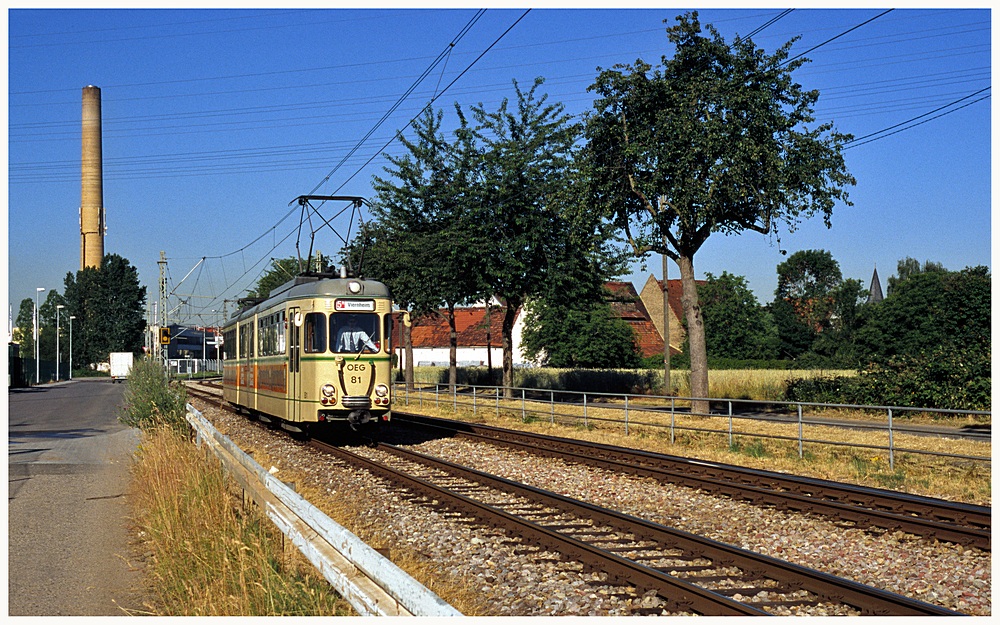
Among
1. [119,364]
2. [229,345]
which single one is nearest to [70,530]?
[229,345]

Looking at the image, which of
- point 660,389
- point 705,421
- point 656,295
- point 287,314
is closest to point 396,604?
point 287,314

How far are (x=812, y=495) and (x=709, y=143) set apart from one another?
13.5 metres

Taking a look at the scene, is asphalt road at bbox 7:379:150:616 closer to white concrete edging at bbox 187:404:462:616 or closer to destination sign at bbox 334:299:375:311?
white concrete edging at bbox 187:404:462:616

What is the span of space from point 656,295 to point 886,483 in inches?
3394

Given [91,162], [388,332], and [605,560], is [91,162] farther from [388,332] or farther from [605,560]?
[605,560]

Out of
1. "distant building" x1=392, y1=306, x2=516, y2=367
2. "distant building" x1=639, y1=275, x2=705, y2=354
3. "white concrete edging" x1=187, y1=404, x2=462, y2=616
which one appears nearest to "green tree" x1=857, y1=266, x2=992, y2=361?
"white concrete edging" x1=187, y1=404, x2=462, y2=616

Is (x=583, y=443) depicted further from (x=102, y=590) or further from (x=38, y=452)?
(x=102, y=590)

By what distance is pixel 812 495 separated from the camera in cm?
1281

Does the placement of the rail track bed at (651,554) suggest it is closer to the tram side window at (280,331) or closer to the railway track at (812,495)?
the railway track at (812,495)

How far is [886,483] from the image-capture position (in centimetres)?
1418

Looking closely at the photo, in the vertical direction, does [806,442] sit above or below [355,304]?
below

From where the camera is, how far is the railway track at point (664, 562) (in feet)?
24.0

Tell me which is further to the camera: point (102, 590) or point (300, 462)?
point (300, 462)

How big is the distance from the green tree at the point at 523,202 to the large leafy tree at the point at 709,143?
5567 mm
